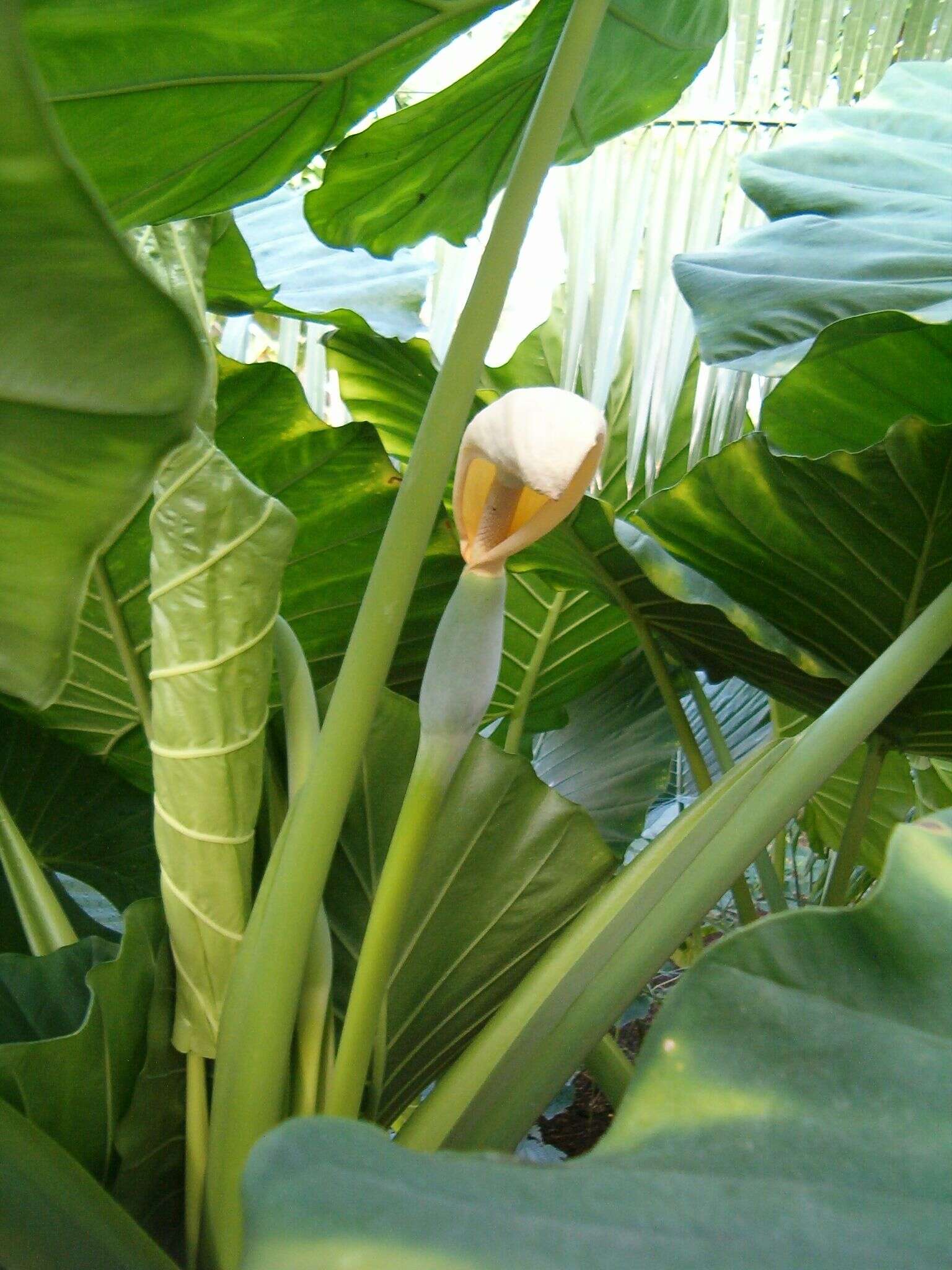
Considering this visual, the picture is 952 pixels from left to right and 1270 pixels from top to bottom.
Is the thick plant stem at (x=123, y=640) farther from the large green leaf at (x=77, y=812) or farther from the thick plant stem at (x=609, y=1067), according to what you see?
the thick plant stem at (x=609, y=1067)

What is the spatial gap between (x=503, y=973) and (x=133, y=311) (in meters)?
0.51

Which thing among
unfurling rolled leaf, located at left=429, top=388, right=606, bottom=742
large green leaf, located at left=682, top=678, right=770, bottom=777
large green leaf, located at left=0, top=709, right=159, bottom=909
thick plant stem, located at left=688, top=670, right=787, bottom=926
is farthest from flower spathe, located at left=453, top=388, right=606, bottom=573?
large green leaf, located at left=682, top=678, right=770, bottom=777

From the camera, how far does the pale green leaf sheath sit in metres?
0.46

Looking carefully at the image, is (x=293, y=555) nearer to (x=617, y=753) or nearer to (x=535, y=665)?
(x=535, y=665)

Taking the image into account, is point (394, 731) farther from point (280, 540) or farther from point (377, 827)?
point (280, 540)

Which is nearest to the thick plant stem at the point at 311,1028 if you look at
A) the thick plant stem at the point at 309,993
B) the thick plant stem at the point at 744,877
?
the thick plant stem at the point at 309,993

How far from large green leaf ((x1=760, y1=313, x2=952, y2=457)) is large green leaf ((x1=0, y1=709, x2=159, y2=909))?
0.62 m

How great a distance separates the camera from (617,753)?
111 cm

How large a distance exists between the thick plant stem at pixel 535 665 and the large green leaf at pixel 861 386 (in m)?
0.31

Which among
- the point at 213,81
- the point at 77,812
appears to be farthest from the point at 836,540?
the point at 77,812

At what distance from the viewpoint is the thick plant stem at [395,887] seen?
453 millimetres

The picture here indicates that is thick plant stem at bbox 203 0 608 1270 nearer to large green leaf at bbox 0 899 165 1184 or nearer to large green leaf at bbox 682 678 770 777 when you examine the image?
large green leaf at bbox 0 899 165 1184

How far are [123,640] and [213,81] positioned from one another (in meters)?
0.35

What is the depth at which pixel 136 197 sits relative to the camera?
61cm
